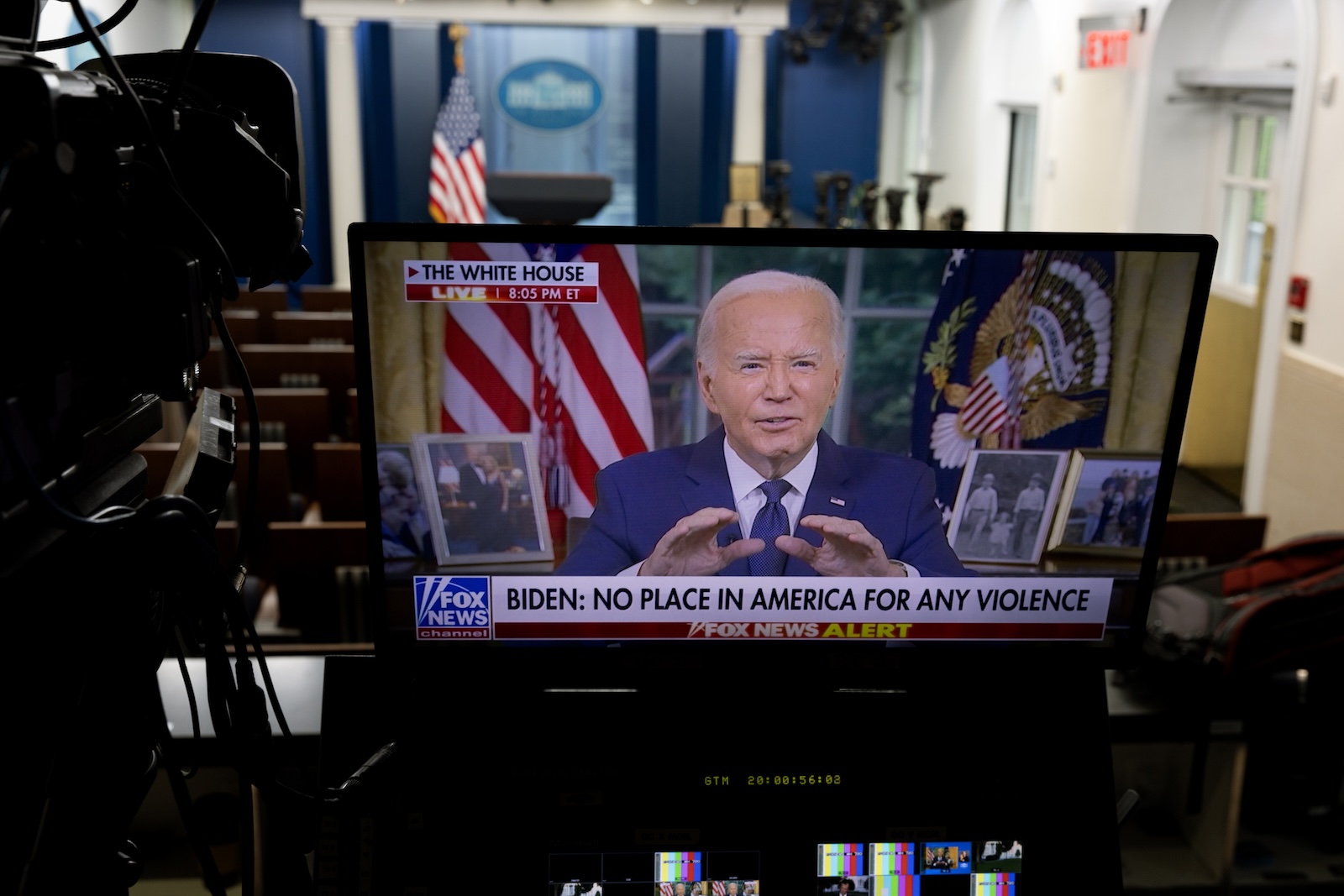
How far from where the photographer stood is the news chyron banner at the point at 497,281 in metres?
1.22

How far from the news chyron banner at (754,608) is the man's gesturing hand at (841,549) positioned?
0.05ft

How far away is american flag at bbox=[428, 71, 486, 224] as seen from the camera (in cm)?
1130

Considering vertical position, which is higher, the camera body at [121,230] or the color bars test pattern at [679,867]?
the camera body at [121,230]

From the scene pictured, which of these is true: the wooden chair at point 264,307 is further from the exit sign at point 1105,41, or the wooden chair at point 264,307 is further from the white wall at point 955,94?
the white wall at point 955,94

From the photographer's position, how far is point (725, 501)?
51.6 inches

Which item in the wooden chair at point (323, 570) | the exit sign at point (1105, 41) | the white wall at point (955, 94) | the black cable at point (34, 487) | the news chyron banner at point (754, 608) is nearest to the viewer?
the black cable at point (34, 487)

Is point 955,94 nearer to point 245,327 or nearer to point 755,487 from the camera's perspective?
point 245,327

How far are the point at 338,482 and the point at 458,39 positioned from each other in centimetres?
935

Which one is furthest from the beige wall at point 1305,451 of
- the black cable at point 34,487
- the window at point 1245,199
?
the black cable at point 34,487

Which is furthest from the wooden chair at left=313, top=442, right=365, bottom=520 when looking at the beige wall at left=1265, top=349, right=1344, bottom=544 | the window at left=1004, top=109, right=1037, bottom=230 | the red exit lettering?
the window at left=1004, top=109, right=1037, bottom=230

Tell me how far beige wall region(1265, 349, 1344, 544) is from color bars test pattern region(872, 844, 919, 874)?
4.79 meters

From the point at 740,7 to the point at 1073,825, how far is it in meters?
10.7

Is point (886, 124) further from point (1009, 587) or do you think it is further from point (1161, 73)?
point (1009, 587)

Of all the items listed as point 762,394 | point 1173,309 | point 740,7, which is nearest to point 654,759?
point 762,394
